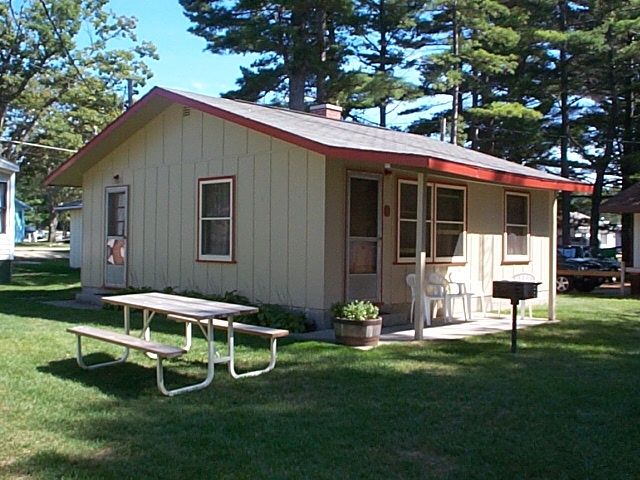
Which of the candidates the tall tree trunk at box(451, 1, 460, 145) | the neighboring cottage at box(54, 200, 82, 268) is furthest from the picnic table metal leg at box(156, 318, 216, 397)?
the neighboring cottage at box(54, 200, 82, 268)

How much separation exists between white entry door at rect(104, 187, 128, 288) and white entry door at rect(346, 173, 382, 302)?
16.2 feet

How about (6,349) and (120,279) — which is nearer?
(6,349)

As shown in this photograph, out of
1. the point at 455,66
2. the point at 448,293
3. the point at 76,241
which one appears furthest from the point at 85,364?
the point at 455,66

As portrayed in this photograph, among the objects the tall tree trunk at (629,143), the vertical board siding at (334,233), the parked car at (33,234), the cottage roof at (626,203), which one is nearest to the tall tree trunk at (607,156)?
the tall tree trunk at (629,143)

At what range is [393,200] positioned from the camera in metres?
10.2

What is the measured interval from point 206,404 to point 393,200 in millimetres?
5419

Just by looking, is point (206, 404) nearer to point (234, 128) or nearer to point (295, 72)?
point (234, 128)

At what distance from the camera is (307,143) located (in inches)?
341

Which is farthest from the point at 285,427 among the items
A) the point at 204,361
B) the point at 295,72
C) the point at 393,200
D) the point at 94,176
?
the point at 295,72

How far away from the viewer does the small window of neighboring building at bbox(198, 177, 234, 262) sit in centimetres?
1062

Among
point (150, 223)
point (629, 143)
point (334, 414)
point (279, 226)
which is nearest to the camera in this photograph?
point (334, 414)

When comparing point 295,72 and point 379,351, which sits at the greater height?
point 295,72

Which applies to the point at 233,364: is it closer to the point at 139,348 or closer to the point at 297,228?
the point at 139,348

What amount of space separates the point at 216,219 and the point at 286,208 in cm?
161
